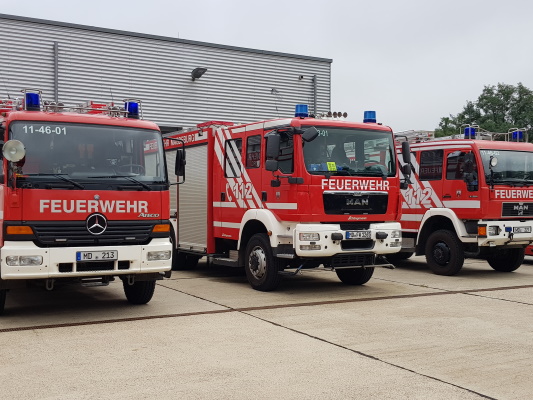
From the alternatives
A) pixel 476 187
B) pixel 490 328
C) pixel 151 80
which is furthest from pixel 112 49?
pixel 490 328

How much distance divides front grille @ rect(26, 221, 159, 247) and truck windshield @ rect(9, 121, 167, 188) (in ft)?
1.65

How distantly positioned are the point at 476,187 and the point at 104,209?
695 cm

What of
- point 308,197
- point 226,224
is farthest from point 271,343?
Result: point 226,224

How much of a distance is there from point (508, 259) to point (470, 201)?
2100 millimetres

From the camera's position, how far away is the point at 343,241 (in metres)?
9.43

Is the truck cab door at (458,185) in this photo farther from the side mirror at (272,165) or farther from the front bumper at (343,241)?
the side mirror at (272,165)

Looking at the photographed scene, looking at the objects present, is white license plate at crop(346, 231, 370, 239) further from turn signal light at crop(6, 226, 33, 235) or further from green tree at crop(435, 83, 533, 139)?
green tree at crop(435, 83, 533, 139)

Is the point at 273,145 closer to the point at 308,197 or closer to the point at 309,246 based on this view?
the point at 308,197

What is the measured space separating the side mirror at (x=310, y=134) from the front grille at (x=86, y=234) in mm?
2496

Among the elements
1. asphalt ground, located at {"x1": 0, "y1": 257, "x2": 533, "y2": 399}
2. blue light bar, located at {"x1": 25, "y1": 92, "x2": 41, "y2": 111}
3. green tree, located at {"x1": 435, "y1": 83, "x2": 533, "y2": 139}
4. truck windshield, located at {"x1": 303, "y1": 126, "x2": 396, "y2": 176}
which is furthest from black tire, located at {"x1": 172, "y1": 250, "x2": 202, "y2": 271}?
green tree, located at {"x1": 435, "y1": 83, "x2": 533, "y2": 139}

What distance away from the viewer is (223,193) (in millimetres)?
11055

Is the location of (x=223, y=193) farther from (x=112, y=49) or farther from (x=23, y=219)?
(x=112, y=49)

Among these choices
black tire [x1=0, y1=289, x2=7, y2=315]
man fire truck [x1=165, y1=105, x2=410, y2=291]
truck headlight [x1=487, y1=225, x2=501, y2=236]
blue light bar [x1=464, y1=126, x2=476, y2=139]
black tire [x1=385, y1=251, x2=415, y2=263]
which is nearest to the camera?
black tire [x1=0, y1=289, x2=7, y2=315]

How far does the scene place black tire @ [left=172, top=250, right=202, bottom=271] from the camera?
12.9 metres
